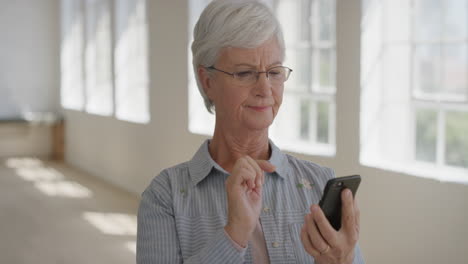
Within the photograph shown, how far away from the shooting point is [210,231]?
181 centimetres

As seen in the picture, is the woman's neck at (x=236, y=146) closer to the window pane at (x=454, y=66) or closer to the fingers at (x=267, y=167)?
the fingers at (x=267, y=167)

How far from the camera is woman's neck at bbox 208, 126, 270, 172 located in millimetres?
1938

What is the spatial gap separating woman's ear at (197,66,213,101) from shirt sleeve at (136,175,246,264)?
313 millimetres

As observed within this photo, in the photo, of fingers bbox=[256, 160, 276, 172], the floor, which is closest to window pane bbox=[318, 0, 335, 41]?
the floor

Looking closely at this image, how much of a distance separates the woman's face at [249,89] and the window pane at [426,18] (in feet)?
10.2

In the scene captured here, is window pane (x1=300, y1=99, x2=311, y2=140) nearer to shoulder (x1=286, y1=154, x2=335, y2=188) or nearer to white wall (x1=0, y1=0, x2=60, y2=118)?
shoulder (x1=286, y1=154, x2=335, y2=188)

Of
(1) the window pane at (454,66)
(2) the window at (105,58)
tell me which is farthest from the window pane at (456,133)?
(1) the window pane at (454,66)

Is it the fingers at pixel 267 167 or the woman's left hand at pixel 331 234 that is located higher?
the fingers at pixel 267 167

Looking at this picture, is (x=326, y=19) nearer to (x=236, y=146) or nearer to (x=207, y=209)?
(x=236, y=146)

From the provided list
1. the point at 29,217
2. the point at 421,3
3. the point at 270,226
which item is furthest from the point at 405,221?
the point at 29,217

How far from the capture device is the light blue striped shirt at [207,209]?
5.86 feet

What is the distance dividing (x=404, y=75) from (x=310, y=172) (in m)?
3.18

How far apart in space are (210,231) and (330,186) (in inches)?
Result: 15.7

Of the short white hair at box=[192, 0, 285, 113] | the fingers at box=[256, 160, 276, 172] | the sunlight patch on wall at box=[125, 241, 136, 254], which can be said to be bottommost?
the sunlight patch on wall at box=[125, 241, 136, 254]
